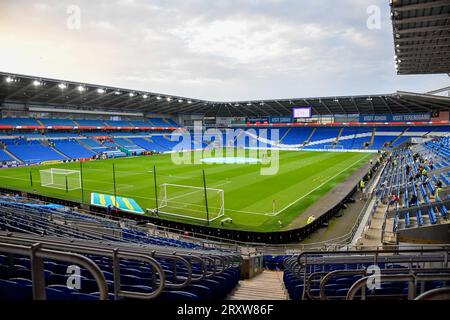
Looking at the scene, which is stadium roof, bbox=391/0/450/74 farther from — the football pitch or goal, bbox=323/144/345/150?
goal, bbox=323/144/345/150

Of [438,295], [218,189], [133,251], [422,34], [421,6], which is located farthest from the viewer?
[218,189]

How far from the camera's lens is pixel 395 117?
260 feet

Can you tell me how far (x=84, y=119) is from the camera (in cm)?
7331

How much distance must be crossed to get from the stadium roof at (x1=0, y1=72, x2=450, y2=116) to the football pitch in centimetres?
1513

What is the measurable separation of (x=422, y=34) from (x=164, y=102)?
66.7 metres

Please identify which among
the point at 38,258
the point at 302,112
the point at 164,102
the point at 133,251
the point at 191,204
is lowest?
the point at 191,204

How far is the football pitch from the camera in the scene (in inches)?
904

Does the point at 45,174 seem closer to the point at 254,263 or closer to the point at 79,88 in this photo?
the point at 79,88

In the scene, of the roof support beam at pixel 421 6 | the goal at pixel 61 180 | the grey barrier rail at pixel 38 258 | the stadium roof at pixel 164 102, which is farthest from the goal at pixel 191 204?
the stadium roof at pixel 164 102

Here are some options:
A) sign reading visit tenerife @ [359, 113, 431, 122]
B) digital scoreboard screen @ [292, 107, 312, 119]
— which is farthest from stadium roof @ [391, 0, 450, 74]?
sign reading visit tenerife @ [359, 113, 431, 122]

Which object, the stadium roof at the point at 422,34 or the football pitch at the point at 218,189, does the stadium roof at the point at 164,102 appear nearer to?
the football pitch at the point at 218,189

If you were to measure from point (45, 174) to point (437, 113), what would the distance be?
3111 inches

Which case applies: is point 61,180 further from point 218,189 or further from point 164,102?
point 164,102

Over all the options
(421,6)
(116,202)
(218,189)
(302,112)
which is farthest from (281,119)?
(421,6)
